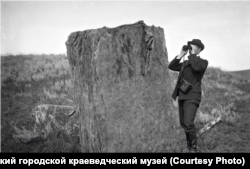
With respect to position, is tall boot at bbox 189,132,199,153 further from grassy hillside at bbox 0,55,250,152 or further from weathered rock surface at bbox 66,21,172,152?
weathered rock surface at bbox 66,21,172,152

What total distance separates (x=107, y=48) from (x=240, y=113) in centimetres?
551

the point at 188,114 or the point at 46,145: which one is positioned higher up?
the point at 188,114

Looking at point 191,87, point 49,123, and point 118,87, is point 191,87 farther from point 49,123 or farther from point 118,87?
point 49,123

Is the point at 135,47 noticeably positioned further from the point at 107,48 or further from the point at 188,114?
the point at 188,114

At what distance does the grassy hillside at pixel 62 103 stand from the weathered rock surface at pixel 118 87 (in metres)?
0.51

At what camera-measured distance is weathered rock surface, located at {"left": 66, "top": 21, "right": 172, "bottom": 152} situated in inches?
146

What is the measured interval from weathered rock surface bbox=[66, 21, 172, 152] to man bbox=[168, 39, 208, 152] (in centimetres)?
44

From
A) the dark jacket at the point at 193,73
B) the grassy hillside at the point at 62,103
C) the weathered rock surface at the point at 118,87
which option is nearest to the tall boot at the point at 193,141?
the grassy hillside at the point at 62,103

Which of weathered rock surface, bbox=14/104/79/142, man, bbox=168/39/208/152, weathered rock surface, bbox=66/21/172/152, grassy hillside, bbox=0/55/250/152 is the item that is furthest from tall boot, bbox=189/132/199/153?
weathered rock surface, bbox=14/104/79/142

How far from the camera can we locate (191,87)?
405 cm

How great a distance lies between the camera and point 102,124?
3.71 meters

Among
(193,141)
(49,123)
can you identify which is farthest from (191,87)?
(49,123)

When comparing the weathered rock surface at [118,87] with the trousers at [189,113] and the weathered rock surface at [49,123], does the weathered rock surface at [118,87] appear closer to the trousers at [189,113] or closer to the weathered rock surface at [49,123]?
the trousers at [189,113]
